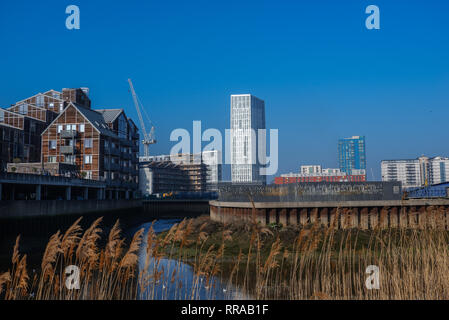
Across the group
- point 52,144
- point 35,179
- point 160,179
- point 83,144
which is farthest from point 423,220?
point 160,179

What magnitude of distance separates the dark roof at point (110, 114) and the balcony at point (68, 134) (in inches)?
426

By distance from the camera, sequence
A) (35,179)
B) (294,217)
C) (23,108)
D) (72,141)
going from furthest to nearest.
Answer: (23,108) → (72,141) → (35,179) → (294,217)

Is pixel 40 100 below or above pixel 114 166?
above

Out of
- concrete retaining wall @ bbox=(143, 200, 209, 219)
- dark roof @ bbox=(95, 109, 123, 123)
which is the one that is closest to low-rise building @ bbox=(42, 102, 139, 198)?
dark roof @ bbox=(95, 109, 123, 123)

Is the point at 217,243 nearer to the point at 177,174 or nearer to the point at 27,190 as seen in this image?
the point at 27,190

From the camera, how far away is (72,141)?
7300 cm

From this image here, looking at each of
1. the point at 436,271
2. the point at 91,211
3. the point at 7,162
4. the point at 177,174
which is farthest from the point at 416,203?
the point at 177,174

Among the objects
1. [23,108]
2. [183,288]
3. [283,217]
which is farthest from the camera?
[23,108]

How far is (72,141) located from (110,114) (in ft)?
48.5

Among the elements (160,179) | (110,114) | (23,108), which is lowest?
(160,179)

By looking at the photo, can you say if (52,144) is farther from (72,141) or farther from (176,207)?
(176,207)
